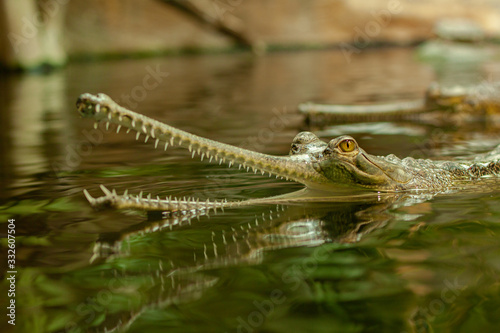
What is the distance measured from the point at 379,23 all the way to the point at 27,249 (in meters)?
27.2

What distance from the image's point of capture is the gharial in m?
2.69

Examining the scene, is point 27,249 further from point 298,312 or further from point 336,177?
point 336,177

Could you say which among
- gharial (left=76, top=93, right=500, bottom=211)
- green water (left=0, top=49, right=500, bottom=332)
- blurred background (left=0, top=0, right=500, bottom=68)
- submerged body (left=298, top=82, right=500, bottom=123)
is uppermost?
blurred background (left=0, top=0, right=500, bottom=68)

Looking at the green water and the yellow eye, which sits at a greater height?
the yellow eye

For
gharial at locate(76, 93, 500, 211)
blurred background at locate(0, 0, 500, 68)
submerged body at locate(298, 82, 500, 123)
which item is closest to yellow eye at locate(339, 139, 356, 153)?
gharial at locate(76, 93, 500, 211)

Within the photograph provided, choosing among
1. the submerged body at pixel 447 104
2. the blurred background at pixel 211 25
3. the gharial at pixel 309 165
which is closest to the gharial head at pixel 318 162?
the gharial at pixel 309 165

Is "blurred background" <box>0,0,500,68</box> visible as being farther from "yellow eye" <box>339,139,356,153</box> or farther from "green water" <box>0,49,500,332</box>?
"yellow eye" <box>339,139,356,153</box>

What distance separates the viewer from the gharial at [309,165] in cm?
269

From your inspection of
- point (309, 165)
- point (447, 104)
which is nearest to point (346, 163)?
point (309, 165)

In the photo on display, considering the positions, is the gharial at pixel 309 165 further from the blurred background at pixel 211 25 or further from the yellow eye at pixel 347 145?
the blurred background at pixel 211 25

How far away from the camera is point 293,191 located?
364cm

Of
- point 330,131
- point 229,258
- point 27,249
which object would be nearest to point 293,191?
point 229,258

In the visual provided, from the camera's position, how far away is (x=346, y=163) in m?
3.38

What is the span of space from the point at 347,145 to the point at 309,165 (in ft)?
0.84
